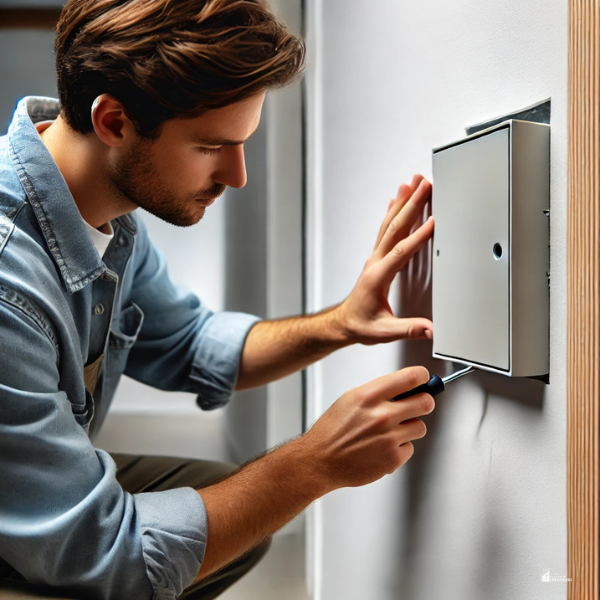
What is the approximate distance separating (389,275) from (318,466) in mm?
236

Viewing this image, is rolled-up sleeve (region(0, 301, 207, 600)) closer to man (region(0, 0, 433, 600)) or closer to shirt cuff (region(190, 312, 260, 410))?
man (region(0, 0, 433, 600))

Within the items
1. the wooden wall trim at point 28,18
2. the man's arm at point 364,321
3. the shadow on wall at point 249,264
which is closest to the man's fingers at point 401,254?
the man's arm at point 364,321

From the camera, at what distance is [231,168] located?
0.71 metres

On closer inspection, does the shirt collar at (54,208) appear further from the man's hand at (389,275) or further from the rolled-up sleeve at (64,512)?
the man's hand at (389,275)

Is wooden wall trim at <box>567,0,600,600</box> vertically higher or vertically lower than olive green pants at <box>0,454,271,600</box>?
higher

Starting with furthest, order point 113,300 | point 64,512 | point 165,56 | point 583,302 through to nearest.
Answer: point 113,300
point 165,56
point 64,512
point 583,302

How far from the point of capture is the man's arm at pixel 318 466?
53 centimetres

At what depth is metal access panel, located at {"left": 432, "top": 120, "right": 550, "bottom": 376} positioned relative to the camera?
0.41 metres

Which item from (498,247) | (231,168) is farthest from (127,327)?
(498,247)

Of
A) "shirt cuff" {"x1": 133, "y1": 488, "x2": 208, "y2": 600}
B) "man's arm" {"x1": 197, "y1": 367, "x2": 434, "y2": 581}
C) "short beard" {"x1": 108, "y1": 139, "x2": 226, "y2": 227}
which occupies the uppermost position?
"short beard" {"x1": 108, "y1": 139, "x2": 226, "y2": 227}

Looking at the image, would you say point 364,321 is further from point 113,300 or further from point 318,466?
point 113,300

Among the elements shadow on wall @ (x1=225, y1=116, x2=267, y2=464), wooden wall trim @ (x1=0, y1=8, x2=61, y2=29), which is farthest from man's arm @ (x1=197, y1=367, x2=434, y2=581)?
wooden wall trim @ (x1=0, y1=8, x2=61, y2=29)

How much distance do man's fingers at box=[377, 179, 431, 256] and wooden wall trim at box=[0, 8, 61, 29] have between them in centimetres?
85

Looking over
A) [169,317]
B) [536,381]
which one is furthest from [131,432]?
[536,381]
